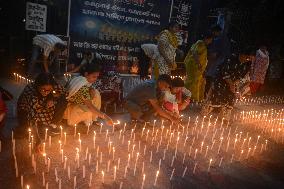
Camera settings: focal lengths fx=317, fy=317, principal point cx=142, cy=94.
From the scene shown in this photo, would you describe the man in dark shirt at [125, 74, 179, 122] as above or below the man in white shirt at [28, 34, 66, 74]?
below

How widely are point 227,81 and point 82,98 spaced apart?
3921mm

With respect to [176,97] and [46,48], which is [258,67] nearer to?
[176,97]

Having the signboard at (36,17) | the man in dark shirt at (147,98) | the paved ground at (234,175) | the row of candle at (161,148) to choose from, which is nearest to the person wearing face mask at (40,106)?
the row of candle at (161,148)

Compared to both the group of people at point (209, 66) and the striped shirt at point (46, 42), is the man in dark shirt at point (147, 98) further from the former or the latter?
the striped shirt at point (46, 42)

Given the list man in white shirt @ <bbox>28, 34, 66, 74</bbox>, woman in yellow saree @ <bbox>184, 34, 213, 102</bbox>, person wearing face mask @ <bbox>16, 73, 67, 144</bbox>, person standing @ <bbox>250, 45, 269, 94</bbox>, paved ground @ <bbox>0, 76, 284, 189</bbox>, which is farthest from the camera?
person standing @ <bbox>250, 45, 269, 94</bbox>

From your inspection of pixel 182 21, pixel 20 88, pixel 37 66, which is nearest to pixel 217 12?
pixel 182 21

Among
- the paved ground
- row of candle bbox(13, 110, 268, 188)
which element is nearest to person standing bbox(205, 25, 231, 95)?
row of candle bbox(13, 110, 268, 188)

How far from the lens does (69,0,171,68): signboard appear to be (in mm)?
10445

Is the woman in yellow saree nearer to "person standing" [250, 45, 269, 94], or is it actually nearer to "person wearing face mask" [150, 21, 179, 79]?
"person wearing face mask" [150, 21, 179, 79]

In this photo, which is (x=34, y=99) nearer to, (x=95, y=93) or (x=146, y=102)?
(x=95, y=93)

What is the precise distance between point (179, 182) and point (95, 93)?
2.33 m

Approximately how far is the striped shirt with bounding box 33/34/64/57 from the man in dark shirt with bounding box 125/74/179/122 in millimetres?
3193

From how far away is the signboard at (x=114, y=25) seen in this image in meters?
10.4

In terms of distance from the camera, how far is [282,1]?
46.6 feet
